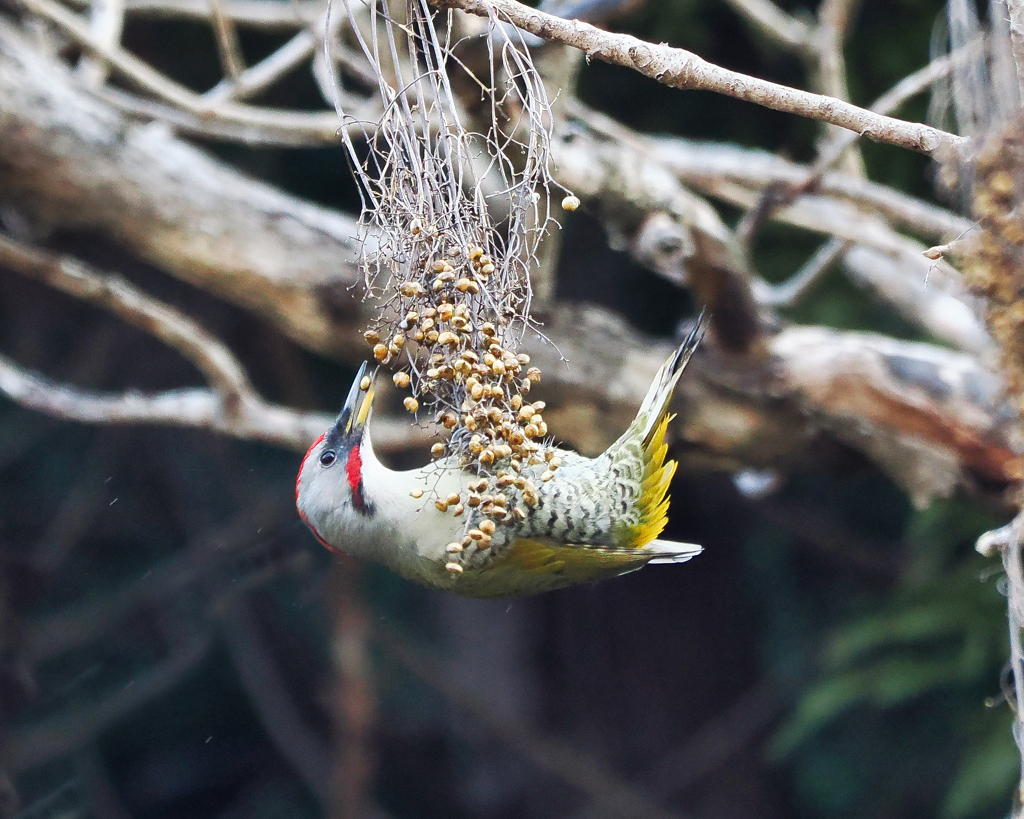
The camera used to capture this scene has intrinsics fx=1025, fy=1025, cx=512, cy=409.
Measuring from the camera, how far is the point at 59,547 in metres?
4.45

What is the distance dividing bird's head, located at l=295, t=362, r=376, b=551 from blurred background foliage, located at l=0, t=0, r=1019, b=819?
225 cm

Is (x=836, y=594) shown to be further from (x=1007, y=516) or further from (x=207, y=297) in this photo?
(x=207, y=297)

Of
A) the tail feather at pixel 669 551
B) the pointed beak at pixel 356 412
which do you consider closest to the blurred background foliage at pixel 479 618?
the tail feather at pixel 669 551

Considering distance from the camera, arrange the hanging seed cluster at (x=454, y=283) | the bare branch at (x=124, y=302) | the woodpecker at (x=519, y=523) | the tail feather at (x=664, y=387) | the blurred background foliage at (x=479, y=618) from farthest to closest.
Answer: the blurred background foliage at (x=479, y=618) → the bare branch at (x=124, y=302) → the tail feather at (x=664, y=387) → the woodpecker at (x=519, y=523) → the hanging seed cluster at (x=454, y=283)

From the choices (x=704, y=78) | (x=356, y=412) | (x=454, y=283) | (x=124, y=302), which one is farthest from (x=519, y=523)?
(x=124, y=302)

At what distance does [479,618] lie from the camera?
510 centimetres

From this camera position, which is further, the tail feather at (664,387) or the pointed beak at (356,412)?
the tail feather at (664,387)

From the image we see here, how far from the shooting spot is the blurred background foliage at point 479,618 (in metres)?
4.00

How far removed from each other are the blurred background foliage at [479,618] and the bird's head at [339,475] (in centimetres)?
225

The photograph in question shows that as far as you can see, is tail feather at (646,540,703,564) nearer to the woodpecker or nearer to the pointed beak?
the woodpecker

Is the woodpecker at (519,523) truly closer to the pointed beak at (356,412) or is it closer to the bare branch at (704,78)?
the pointed beak at (356,412)

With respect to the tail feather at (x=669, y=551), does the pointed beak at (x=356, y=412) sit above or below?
above

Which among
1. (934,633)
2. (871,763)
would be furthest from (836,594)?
(934,633)

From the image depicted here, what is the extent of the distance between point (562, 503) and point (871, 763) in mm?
3172
